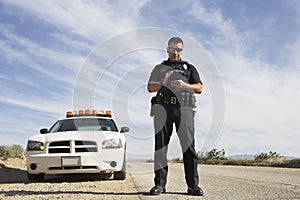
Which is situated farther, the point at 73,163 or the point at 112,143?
the point at 112,143

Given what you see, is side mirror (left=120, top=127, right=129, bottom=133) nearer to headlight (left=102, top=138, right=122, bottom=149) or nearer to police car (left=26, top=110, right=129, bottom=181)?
police car (left=26, top=110, right=129, bottom=181)

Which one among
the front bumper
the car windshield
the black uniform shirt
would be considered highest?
the black uniform shirt

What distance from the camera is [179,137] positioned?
532 cm

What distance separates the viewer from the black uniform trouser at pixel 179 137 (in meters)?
5.26

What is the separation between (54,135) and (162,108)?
11.6 feet

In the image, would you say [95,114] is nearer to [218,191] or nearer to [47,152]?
[47,152]

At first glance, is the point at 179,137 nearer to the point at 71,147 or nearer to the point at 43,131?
the point at 71,147

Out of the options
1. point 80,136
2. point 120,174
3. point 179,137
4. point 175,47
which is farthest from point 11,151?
point 175,47

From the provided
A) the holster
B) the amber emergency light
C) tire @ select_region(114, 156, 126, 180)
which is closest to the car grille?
tire @ select_region(114, 156, 126, 180)

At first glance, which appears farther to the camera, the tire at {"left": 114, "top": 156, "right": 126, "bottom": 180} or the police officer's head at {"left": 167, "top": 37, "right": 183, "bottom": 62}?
the tire at {"left": 114, "top": 156, "right": 126, "bottom": 180}

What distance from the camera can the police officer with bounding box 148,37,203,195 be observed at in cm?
526

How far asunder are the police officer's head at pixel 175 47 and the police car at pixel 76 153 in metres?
3.10

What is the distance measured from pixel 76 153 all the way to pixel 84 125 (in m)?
1.53

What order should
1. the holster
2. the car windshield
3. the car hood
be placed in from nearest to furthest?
the holster
the car hood
the car windshield
